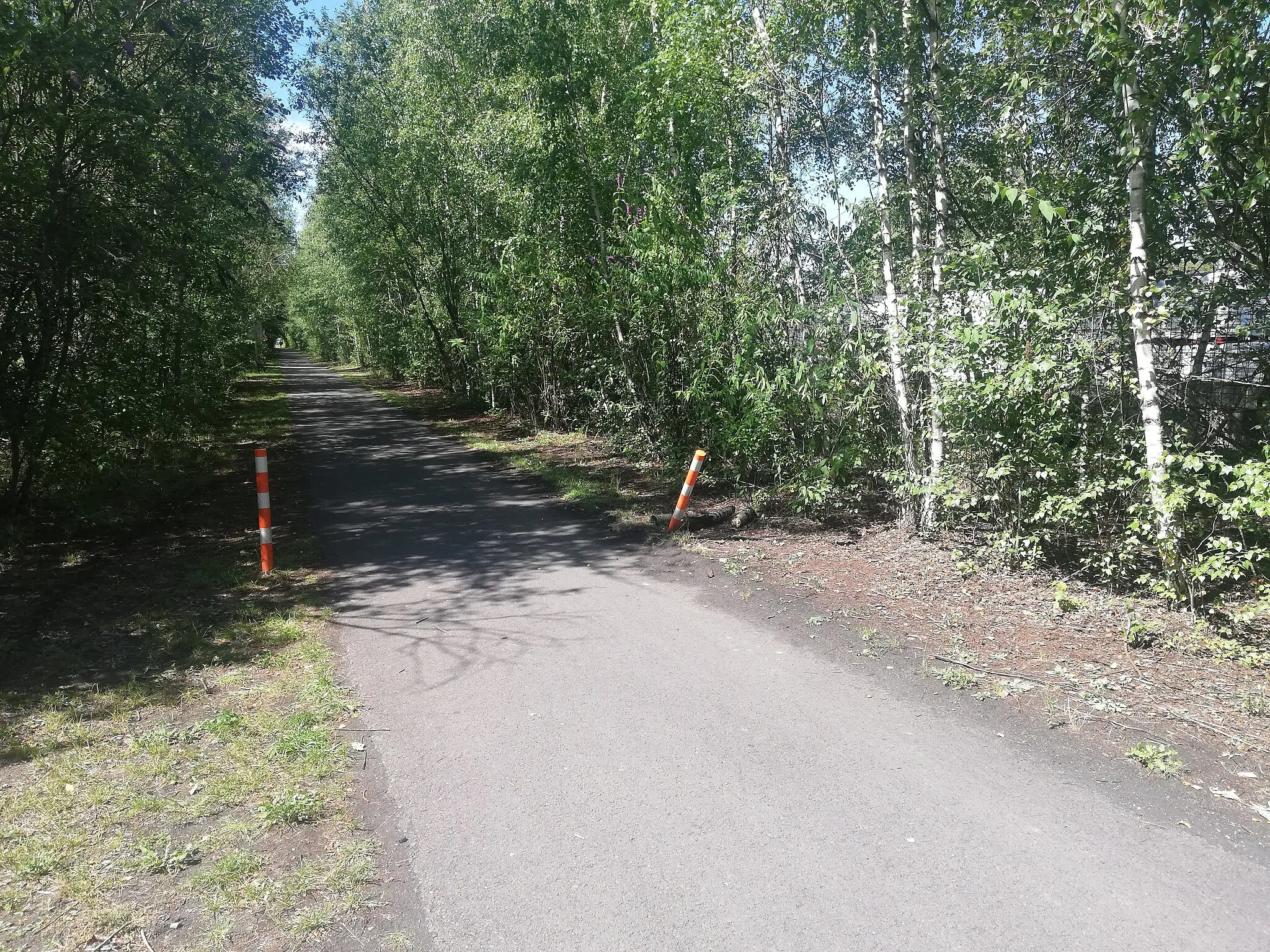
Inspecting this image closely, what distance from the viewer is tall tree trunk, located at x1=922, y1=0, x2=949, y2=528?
6.78 meters

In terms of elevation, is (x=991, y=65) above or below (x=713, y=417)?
above

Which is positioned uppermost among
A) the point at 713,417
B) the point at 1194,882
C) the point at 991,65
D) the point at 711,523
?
the point at 991,65

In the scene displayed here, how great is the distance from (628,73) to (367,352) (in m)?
37.1

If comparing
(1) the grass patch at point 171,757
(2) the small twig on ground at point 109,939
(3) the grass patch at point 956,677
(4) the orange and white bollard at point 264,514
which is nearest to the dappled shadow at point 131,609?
(1) the grass patch at point 171,757

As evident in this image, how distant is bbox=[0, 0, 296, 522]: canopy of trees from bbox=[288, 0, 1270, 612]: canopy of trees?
15.0 ft

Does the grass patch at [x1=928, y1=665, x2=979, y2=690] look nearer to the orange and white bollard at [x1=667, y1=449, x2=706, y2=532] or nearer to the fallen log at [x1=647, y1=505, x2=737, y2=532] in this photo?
the orange and white bollard at [x1=667, y1=449, x2=706, y2=532]

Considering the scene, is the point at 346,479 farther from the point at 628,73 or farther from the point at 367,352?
the point at 367,352

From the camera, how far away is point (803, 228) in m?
9.27

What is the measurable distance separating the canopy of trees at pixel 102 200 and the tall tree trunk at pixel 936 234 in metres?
7.62

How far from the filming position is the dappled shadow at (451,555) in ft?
19.4

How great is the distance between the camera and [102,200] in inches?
325

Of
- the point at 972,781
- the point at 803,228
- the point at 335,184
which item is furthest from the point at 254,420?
the point at 972,781

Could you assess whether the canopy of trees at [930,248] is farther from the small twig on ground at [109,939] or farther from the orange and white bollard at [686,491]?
the small twig on ground at [109,939]

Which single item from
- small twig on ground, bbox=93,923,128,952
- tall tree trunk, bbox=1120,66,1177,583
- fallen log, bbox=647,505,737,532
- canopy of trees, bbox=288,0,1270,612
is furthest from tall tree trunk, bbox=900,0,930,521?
small twig on ground, bbox=93,923,128,952
